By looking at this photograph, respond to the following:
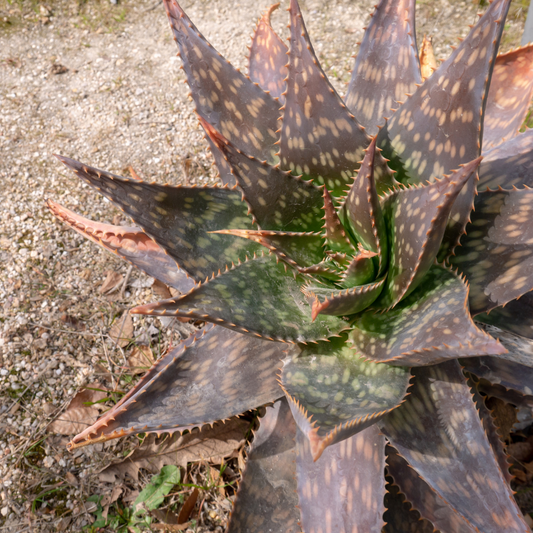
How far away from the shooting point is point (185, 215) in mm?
1271

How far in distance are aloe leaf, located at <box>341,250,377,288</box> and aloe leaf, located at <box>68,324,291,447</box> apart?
30cm

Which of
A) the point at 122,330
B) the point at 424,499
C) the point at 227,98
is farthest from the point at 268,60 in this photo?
the point at 424,499

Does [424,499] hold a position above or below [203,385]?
below

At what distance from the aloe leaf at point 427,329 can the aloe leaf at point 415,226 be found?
53mm

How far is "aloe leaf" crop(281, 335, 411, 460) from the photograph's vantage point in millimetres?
987

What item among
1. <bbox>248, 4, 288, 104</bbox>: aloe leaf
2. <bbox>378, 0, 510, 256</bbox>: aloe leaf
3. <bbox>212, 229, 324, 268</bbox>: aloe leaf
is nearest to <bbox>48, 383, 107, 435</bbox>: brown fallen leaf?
<bbox>212, 229, 324, 268</bbox>: aloe leaf

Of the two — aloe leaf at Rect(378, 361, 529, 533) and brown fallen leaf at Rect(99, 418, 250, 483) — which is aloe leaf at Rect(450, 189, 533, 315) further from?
brown fallen leaf at Rect(99, 418, 250, 483)

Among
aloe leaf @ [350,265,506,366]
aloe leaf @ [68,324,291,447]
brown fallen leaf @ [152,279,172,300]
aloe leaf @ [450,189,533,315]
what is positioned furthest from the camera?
brown fallen leaf @ [152,279,172,300]

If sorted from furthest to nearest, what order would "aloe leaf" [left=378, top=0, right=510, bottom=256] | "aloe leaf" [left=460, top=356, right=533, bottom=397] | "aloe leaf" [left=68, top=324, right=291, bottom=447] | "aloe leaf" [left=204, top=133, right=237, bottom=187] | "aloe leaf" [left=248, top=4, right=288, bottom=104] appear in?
"aloe leaf" [left=248, top=4, right=288, bottom=104], "aloe leaf" [left=204, top=133, right=237, bottom=187], "aloe leaf" [left=460, top=356, right=533, bottom=397], "aloe leaf" [left=68, top=324, right=291, bottom=447], "aloe leaf" [left=378, top=0, right=510, bottom=256]

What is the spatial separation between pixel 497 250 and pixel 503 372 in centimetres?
47

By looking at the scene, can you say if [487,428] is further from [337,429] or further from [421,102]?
[421,102]

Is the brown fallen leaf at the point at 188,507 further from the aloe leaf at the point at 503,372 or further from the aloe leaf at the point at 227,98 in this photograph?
the aloe leaf at the point at 227,98

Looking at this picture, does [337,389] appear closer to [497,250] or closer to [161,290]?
[497,250]

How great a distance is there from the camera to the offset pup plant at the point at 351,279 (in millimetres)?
1081
